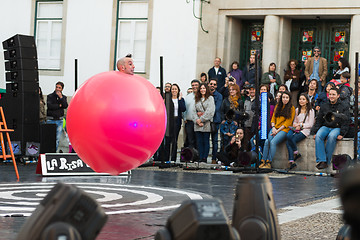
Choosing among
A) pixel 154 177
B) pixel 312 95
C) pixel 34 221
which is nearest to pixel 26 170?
pixel 154 177

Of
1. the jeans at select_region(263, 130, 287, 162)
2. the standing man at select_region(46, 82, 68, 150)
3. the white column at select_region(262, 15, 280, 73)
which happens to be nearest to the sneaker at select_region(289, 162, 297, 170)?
the jeans at select_region(263, 130, 287, 162)

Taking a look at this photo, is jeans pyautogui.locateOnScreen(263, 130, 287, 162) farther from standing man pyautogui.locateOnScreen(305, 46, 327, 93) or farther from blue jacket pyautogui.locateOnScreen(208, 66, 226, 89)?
blue jacket pyautogui.locateOnScreen(208, 66, 226, 89)

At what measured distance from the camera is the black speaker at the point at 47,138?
731 inches

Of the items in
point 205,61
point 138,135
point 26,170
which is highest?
point 205,61

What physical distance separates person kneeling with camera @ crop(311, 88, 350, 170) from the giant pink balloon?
29.4ft

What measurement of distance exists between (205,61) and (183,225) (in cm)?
2109

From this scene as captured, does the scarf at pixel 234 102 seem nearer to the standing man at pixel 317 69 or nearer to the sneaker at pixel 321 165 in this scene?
the sneaker at pixel 321 165

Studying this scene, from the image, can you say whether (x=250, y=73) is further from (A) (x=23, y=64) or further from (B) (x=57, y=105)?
(A) (x=23, y=64)

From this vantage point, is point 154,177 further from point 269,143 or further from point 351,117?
point 351,117

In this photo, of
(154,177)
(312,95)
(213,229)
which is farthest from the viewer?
(312,95)

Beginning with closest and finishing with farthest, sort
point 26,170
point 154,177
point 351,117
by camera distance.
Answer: point 154,177, point 26,170, point 351,117

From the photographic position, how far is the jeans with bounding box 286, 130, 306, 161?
1736 centimetres

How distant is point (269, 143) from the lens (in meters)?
17.5

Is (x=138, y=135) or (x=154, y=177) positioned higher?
(x=138, y=135)
